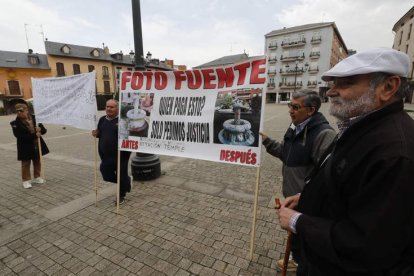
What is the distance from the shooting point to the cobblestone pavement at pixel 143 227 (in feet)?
8.94

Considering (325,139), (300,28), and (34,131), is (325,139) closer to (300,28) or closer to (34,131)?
(34,131)

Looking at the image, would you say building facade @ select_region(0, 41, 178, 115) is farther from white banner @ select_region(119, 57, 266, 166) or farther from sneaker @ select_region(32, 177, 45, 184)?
white banner @ select_region(119, 57, 266, 166)

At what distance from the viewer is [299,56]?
51188 mm

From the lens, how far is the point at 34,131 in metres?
5.03

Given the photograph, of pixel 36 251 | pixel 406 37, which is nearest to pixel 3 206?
pixel 36 251

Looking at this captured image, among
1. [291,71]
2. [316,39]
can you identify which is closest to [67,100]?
[291,71]

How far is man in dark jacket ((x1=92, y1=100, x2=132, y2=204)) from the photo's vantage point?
4.02m

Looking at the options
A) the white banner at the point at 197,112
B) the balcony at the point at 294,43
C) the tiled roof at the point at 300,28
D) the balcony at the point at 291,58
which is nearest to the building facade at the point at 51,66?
the balcony at the point at 291,58

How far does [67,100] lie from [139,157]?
190 centimetres

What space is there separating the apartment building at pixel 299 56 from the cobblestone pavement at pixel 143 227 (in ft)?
158

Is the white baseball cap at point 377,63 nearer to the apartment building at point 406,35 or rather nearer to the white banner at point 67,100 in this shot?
the white banner at point 67,100

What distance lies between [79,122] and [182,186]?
248cm

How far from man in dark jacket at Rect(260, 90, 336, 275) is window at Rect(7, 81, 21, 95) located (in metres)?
46.5

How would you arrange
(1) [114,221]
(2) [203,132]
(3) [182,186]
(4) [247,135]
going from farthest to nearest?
1. (3) [182,186]
2. (1) [114,221]
3. (2) [203,132]
4. (4) [247,135]
